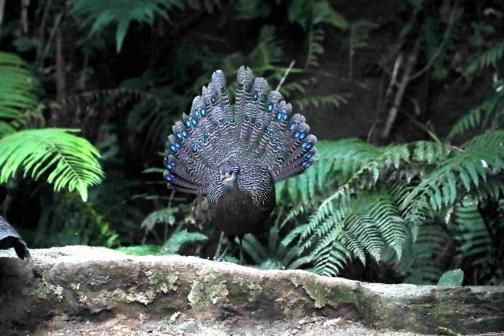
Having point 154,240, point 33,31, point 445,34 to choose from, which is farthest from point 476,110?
point 33,31

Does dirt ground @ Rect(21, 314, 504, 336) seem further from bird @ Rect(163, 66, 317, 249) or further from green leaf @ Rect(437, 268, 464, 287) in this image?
bird @ Rect(163, 66, 317, 249)

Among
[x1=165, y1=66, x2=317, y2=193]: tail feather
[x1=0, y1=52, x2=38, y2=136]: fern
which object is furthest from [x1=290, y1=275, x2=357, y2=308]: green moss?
[x1=0, y1=52, x2=38, y2=136]: fern

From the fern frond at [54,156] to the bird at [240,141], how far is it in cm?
40

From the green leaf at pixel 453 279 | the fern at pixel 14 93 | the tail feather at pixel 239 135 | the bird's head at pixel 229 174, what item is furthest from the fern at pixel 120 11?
the green leaf at pixel 453 279

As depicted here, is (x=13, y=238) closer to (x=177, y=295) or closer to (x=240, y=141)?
(x=177, y=295)

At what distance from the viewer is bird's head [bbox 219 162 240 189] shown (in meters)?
3.87

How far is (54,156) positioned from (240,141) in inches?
37.0

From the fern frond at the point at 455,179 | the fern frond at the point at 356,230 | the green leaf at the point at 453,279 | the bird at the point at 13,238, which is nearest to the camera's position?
the bird at the point at 13,238

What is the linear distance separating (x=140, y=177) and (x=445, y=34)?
8.05 ft

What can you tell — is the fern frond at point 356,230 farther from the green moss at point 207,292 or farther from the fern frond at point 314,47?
→ the fern frond at point 314,47

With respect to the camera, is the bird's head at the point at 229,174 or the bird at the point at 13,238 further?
the bird's head at the point at 229,174

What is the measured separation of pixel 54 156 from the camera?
4199 mm

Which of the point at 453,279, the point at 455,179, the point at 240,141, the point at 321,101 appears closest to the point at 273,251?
the point at 240,141

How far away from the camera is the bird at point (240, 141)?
4.07 meters
